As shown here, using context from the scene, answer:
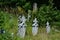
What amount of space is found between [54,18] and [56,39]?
2.28 m

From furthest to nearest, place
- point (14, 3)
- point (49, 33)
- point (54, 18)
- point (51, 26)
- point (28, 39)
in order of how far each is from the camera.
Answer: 1. point (14, 3)
2. point (54, 18)
3. point (51, 26)
4. point (49, 33)
5. point (28, 39)

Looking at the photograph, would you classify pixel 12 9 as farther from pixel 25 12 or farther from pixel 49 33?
pixel 49 33

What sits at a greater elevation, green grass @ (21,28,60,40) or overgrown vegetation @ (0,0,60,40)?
overgrown vegetation @ (0,0,60,40)

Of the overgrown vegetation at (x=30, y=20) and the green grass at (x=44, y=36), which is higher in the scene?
the overgrown vegetation at (x=30, y=20)

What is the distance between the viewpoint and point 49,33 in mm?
9055

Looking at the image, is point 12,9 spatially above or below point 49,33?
above

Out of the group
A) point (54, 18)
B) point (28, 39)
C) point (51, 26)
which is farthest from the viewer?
point (54, 18)

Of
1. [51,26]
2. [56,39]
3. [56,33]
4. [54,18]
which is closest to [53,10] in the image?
[54,18]

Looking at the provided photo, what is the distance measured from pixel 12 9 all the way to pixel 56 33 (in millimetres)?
3631

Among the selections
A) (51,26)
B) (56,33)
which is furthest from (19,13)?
(56,33)

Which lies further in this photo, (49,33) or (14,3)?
(14,3)

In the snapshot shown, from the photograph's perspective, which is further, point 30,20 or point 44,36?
point 30,20

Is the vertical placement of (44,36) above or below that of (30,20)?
below

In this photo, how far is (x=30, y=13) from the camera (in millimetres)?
10805
